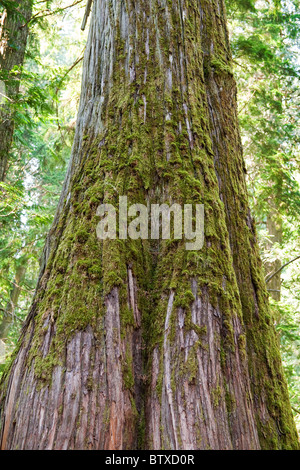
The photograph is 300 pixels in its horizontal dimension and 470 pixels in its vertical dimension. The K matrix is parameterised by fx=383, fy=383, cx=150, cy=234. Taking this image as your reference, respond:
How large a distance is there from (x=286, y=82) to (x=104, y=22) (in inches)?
290

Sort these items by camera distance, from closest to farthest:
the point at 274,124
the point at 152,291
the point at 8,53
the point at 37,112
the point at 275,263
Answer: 1. the point at 152,291
2. the point at 37,112
3. the point at 8,53
4. the point at 274,124
5. the point at 275,263

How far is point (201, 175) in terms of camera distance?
7.97 feet

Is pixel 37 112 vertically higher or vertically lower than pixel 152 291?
higher

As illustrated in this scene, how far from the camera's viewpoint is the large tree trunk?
1.82m

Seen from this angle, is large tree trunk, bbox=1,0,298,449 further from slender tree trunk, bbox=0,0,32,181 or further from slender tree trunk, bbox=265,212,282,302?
slender tree trunk, bbox=265,212,282,302

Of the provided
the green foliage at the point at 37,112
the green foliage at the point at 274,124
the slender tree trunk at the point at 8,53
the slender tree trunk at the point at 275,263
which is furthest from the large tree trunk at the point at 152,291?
the slender tree trunk at the point at 275,263

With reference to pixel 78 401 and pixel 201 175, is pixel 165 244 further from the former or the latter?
pixel 78 401

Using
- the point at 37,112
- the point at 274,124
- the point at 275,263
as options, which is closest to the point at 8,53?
the point at 37,112

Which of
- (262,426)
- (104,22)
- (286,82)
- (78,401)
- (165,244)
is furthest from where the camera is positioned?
(286,82)

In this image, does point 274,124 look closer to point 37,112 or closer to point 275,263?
point 275,263

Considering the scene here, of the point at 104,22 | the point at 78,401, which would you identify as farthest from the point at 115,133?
the point at 78,401

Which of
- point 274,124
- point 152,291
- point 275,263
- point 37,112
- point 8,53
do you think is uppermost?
point 274,124

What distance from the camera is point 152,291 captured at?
2.22 m

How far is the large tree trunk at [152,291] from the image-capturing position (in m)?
1.82
